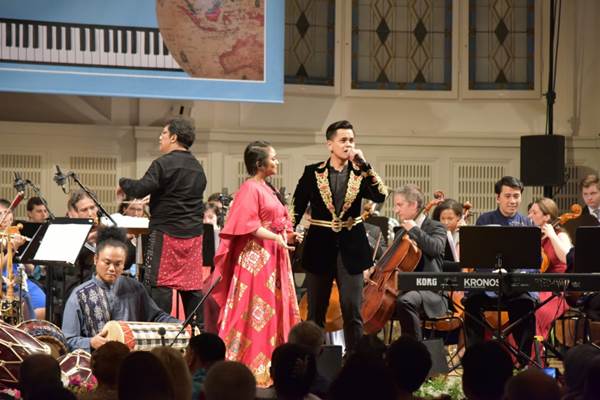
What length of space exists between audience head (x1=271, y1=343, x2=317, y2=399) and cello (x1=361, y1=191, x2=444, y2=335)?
3789 millimetres

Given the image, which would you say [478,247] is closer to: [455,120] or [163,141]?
[163,141]

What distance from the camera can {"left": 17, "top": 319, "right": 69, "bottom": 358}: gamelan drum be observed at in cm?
576

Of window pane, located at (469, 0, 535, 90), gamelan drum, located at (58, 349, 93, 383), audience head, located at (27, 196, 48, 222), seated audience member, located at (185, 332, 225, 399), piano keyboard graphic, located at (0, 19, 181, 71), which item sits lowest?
gamelan drum, located at (58, 349, 93, 383)

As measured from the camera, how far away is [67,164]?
11.4 meters

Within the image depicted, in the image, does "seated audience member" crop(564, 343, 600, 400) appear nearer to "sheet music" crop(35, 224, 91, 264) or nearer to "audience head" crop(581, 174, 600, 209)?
"sheet music" crop(35, 224, 91, 264)

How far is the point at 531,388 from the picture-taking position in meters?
3.21

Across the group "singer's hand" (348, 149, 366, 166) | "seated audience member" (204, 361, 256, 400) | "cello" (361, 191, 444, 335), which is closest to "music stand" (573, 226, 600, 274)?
"cello" (361, 191, 444, 335)

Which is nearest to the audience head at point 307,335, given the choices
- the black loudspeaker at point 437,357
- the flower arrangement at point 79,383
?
the flower arrangement at point 79,383

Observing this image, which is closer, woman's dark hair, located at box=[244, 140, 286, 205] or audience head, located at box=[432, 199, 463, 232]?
woman's dark hair, located at box=[244, 140, 286, 205]

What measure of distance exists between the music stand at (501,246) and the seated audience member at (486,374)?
2.90 meters

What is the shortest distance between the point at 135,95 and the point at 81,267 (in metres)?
2.83

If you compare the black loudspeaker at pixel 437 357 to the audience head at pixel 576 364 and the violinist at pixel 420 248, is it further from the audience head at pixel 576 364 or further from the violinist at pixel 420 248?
the audience head at pixel 576 364

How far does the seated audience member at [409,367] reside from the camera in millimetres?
3902

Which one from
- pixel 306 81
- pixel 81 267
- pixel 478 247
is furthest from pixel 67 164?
pixel 478 247
